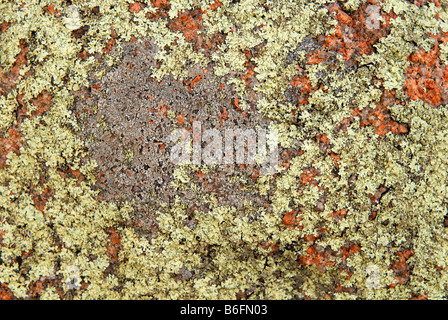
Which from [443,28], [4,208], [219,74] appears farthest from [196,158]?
[443,28]

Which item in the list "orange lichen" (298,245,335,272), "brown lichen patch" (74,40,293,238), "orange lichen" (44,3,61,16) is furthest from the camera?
"orange lichen" (44,3,61,16)

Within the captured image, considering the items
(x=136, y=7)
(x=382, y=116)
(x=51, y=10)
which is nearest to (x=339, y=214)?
(x=382, y=116)

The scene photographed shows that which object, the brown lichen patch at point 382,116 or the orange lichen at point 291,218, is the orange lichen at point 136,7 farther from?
the orange lichen at point 291,218

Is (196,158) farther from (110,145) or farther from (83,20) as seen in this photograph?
(83,20)

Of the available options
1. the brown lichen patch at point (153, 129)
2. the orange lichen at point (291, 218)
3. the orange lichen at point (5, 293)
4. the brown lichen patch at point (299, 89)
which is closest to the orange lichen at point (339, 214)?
the orange lichen at point (291, 218)

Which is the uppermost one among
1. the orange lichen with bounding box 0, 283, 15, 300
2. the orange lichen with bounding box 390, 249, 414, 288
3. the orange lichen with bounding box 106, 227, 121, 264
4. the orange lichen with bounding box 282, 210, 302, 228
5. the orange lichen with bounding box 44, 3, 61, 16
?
the orange lichen with bounding box 44, 3, 61, 16

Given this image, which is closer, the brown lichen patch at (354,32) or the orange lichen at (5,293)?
the brown lichen patch at (354,32)

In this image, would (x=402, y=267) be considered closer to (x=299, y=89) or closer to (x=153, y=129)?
(x=299, y=89)

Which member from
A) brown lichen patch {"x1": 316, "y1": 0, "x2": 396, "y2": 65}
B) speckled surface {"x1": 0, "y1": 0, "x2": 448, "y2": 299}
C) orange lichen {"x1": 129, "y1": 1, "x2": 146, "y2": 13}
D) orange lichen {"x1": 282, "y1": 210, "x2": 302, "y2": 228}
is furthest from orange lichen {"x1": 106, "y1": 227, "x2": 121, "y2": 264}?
brown lichen patch {"x1": 316, "y1": 0, "x2": 396, "y2": 65}

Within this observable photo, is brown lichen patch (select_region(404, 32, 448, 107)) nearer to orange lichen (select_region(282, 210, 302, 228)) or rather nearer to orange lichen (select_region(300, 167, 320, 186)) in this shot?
orange lichen (select_region(300, 167, 320, 186))
